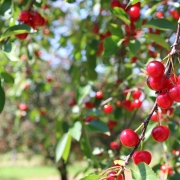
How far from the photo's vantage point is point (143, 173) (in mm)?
742

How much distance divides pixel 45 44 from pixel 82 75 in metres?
0.69

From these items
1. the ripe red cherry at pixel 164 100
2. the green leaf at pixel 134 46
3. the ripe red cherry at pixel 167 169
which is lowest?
the ripe red cherry at pixel 167 169

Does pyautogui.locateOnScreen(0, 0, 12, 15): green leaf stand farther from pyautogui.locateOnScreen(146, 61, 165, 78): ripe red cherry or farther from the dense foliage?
pyautogui.locateOnScreen(146, 61, 165, 78): ripe red cherry

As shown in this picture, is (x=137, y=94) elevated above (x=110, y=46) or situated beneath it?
situated beneath

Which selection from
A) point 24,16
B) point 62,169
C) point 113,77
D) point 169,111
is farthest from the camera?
point 62,169

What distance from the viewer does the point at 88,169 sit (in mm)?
1993

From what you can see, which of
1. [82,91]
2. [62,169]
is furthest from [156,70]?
[62,169]

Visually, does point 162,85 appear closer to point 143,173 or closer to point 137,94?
point 143,173

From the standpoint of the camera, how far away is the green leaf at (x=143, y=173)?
73 centimetres

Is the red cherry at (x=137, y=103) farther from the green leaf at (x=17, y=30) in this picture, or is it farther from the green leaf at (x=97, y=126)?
the green leaf at (x=17, y=30)

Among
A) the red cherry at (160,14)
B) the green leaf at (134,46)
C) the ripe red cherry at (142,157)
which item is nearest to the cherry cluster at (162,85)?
the ripe red cherry at (142,157)

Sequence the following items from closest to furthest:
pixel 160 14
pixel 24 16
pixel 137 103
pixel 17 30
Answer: pixel 17 30, pixel 24 16, pixel 137 103, pixel 160 14

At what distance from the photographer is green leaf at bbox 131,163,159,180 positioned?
0.73m

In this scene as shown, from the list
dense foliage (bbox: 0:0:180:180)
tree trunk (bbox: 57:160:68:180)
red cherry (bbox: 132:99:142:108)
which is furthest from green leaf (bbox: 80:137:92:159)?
tree trunk (bbox: 57:160:68:180)
